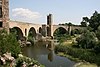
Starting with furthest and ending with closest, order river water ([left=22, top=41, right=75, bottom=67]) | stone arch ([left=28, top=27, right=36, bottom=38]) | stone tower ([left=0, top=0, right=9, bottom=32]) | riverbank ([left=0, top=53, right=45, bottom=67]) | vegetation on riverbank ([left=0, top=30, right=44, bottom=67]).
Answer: stone arch ([left=28, top=27, right=36, bottom=38])
stone tower ([left=0, top=0, right=9, bottom=32])
river water ([left=22, top=41, right=75, bottom=67])
vegetation on riverbank ([left=0, top=30, right=44, bottom=67])
riverbank ([left=0, top=53, right=45, bottom=67])

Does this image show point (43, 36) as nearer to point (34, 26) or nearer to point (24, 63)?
point (34, 26)

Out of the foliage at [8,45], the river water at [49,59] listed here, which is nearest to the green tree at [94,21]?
the river water at [49,59]

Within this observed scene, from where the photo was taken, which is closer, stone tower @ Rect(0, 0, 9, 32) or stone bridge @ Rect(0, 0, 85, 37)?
stone tower @ Rect(0, 0, 9, 32)

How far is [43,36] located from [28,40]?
23.9 m

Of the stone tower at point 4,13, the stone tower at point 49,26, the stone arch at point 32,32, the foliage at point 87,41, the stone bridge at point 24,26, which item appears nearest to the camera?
the stone tower at point 4,13

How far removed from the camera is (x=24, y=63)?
3003 cm

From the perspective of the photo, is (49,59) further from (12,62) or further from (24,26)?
(24,26)

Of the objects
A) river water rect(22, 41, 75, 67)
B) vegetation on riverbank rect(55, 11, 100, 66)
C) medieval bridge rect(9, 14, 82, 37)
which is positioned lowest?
river water rect(22, 41, 75, 67)

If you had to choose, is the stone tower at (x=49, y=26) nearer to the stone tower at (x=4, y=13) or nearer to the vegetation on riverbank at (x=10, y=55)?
the stone tower at (x=4, y=13)

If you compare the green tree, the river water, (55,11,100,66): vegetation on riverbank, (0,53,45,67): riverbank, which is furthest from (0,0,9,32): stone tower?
the green tree

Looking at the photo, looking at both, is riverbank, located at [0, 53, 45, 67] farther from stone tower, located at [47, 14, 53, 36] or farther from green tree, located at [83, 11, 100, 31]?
green tree, located at [83, 11, 100, 31]

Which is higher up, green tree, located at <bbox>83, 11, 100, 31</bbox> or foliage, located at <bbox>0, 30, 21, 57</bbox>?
green tree, located at <bbox>83, 11, 100, 31</bbox>

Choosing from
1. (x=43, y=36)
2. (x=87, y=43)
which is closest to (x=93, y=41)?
(x=87, y=43)

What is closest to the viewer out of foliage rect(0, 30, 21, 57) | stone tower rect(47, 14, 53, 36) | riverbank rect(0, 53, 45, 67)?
riverbank rect(0, 53, 45, 67)
